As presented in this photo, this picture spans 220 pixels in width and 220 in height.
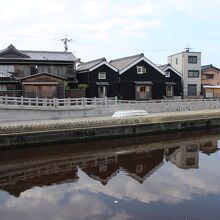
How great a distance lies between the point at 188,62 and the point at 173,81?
5.18 meters

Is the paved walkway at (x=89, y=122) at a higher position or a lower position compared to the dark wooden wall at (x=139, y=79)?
lower

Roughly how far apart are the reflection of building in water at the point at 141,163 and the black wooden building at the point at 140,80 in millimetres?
15625

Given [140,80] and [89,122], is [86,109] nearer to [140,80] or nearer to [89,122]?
[89,122]

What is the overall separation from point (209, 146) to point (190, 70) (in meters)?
21.2

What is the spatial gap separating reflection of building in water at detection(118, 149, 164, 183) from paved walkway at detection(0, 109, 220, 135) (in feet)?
14.0

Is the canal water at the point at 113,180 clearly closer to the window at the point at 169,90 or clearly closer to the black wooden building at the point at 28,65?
the black wooden building at the point at 28,65

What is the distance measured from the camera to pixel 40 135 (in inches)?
780

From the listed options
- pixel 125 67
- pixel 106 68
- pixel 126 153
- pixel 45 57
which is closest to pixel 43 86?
pixel 45 57

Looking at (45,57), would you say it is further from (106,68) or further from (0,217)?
(0,217)

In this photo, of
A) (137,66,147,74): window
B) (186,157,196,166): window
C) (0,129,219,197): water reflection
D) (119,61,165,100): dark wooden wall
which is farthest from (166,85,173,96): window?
(186,157,196,166): window

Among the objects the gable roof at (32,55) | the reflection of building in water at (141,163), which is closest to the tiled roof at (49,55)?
the gable roof at (32,55)

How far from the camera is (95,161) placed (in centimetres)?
1742

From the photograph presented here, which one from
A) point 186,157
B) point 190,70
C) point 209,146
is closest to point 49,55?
point 190,70

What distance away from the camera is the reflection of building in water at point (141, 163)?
15045 millimetres
